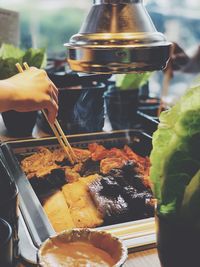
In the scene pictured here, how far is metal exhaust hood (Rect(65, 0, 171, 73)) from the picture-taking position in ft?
4.90

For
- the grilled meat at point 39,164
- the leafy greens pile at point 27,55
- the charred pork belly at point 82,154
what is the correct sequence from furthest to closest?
the leafy greens pile at point 27,55
the charred pork belly at point 82,154
the grilled meat at point 39,164

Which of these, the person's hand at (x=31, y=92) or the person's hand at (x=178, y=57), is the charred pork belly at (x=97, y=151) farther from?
the person's hand at (x=178, y=57)

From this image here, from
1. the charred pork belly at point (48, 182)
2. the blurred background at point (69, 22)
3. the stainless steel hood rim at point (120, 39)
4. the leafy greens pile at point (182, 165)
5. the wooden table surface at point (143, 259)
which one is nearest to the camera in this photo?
the leafy greens pile at point (182, 165)

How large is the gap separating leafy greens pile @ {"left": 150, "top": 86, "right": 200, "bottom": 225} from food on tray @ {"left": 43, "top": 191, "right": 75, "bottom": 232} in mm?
741

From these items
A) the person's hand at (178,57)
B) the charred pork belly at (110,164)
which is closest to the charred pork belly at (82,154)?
the charred pork belly at (110,164)

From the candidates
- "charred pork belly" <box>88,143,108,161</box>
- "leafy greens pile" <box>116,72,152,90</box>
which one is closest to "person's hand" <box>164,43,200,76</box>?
"leafy greens pile" <box>116,72,152,90</box>

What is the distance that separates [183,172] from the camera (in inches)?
40.1

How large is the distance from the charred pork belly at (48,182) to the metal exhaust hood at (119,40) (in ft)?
2.45

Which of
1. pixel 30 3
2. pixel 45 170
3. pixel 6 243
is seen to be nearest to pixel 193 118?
pixel 6 243

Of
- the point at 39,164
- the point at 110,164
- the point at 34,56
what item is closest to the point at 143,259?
the point at 110,164

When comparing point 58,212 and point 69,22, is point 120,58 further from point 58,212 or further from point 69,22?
point 69,22

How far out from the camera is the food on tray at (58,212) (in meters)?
1.71

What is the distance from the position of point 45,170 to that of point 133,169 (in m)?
0.49

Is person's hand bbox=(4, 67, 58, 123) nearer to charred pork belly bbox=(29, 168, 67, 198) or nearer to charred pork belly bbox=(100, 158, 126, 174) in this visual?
charred pork belly bbox=(29, 168, 67, 198)
